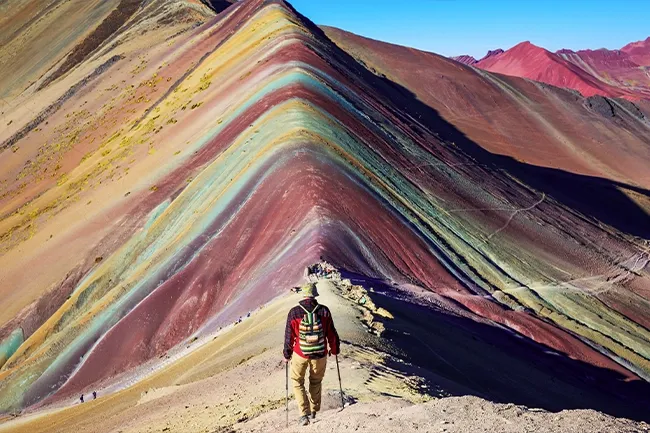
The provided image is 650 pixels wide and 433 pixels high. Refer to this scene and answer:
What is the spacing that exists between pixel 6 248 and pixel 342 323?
24409 millimetres

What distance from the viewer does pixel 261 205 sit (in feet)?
68.4

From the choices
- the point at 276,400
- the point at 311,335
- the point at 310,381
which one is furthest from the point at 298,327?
the point at 276,400

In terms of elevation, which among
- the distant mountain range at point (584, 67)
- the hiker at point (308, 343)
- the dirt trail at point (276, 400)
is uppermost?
the distant mountain range at point (584, 67)

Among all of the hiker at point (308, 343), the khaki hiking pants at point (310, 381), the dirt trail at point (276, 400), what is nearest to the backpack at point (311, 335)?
the hiker at point (308, 343)

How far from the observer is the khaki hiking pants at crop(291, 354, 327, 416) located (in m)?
8.43

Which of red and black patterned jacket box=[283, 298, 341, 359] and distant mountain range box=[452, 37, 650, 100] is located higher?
distant mountain range box=[452, 37, 650, 100]

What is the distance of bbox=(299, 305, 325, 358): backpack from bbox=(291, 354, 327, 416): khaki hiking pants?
0.12m

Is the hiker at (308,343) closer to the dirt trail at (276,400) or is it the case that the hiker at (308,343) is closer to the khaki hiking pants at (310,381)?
the khaki hiking pants at (310,381)

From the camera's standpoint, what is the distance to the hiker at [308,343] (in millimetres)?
8312

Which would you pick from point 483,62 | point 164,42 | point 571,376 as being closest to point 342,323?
point 571,376

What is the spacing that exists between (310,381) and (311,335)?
0.58 m

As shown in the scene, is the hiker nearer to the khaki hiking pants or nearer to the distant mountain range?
the khaki hiking pants

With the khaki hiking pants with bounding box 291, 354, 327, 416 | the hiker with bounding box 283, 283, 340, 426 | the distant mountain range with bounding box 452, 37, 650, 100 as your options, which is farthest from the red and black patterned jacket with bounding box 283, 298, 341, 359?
the distant mountain range with bounding box 452, 37, 650, 100

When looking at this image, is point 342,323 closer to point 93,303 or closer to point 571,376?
point 571,376
